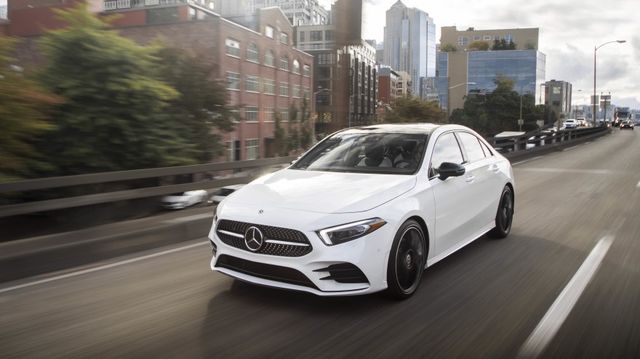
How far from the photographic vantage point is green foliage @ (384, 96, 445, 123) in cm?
2681

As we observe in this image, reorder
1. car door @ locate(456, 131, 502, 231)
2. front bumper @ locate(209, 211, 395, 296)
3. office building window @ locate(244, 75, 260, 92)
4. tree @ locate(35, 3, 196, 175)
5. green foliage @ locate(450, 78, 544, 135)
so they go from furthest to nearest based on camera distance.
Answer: green foliage @ locate(450, 78, 544, 135) → office building window @ locate(244, 75, 260, 92) → tree @ locate(35, 3, 196, 175) → car door @ locate(456, 131, 502, 231) → front bumper @ locate(209, 211, 395, 296)

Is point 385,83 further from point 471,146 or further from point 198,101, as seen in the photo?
point 471,146

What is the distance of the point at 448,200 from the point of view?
550 centimetres

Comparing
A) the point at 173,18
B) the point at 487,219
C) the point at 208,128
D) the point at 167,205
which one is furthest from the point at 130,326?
the point at 173,18

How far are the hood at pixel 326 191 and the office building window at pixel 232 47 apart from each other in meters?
47.0

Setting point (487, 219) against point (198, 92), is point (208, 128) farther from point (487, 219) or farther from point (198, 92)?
point (487, 219)

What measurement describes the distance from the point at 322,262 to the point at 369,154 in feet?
5.86

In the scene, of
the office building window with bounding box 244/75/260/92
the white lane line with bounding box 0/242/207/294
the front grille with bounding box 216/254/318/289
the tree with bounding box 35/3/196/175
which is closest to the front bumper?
the front grille with bounding box 216/254/318/289

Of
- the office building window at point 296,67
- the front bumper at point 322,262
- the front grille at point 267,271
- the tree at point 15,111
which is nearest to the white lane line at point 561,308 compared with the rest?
the front bumper at point 322,262

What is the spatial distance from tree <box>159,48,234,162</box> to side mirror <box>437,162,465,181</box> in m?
7.25

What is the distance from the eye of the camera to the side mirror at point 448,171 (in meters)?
5.34

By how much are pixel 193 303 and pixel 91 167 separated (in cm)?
557

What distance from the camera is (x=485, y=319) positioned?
4.37 metres

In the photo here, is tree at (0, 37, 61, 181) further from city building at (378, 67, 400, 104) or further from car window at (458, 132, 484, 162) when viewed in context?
city building at (378, 67, 400, 104)
